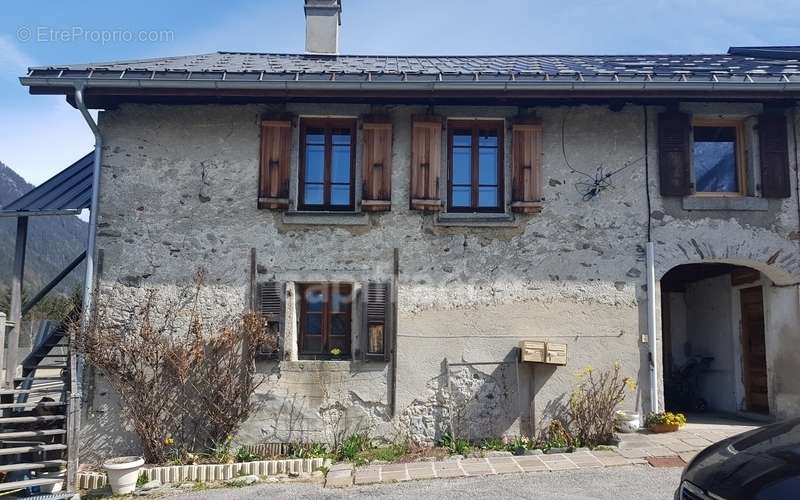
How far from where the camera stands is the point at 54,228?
44594 millimetres

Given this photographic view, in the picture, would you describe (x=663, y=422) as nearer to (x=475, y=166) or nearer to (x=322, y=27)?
(x=475, y=166)

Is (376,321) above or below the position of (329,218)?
below

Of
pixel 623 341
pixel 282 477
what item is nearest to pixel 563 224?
pixel 623 341

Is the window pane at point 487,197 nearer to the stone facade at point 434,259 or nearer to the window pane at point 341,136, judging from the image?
the stone facade at point 434,259

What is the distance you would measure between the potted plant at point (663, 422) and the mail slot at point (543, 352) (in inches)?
50.3

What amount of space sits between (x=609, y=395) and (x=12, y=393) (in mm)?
7151

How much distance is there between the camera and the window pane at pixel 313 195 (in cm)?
841

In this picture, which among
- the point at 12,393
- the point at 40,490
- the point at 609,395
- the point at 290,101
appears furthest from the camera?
the point at 290,101

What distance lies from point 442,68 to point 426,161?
1.74 m

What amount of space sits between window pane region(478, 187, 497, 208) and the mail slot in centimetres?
190

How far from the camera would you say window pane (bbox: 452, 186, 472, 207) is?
27.7ft

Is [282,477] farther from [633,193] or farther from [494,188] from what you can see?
[633,193]

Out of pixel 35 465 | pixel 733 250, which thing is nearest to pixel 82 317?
pixel 35 465

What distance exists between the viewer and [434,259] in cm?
813
